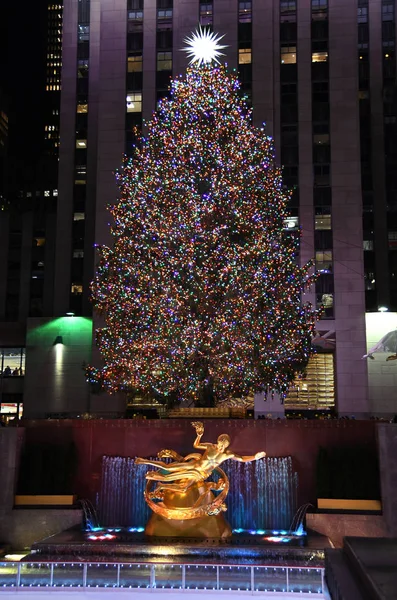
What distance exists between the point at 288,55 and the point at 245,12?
13.1 feet

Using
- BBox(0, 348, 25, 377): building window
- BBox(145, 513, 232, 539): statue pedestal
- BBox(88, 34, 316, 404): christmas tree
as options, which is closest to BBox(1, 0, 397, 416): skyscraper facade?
BBox(0, 348, 25, 377): building window

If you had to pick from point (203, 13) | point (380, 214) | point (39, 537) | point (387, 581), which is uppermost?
point (203, 13)

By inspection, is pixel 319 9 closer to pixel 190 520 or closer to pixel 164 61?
pixel 164 61

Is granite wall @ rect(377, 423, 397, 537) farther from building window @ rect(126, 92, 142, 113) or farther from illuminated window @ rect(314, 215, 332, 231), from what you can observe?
building window @ rect(126, 92, 142, 113)

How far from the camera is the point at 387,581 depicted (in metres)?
9.71

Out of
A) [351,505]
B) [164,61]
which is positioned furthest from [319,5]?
[351,505]

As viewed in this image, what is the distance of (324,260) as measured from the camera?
143ft

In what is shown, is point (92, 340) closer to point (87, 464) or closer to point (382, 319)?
point (382, 319)

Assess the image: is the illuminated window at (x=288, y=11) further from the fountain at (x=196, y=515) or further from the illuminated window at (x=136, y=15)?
the fountain at (x=196, y=515)

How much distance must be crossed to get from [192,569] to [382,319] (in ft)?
111

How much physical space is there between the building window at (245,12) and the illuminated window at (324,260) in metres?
16.0

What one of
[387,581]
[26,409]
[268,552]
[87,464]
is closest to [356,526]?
[268,552]

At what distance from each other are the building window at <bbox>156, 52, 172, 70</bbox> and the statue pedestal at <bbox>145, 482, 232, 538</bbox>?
3440cm

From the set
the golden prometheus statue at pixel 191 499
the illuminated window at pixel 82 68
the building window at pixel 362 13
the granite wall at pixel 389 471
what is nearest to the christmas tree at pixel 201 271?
the granite wall at pixel 389 471
